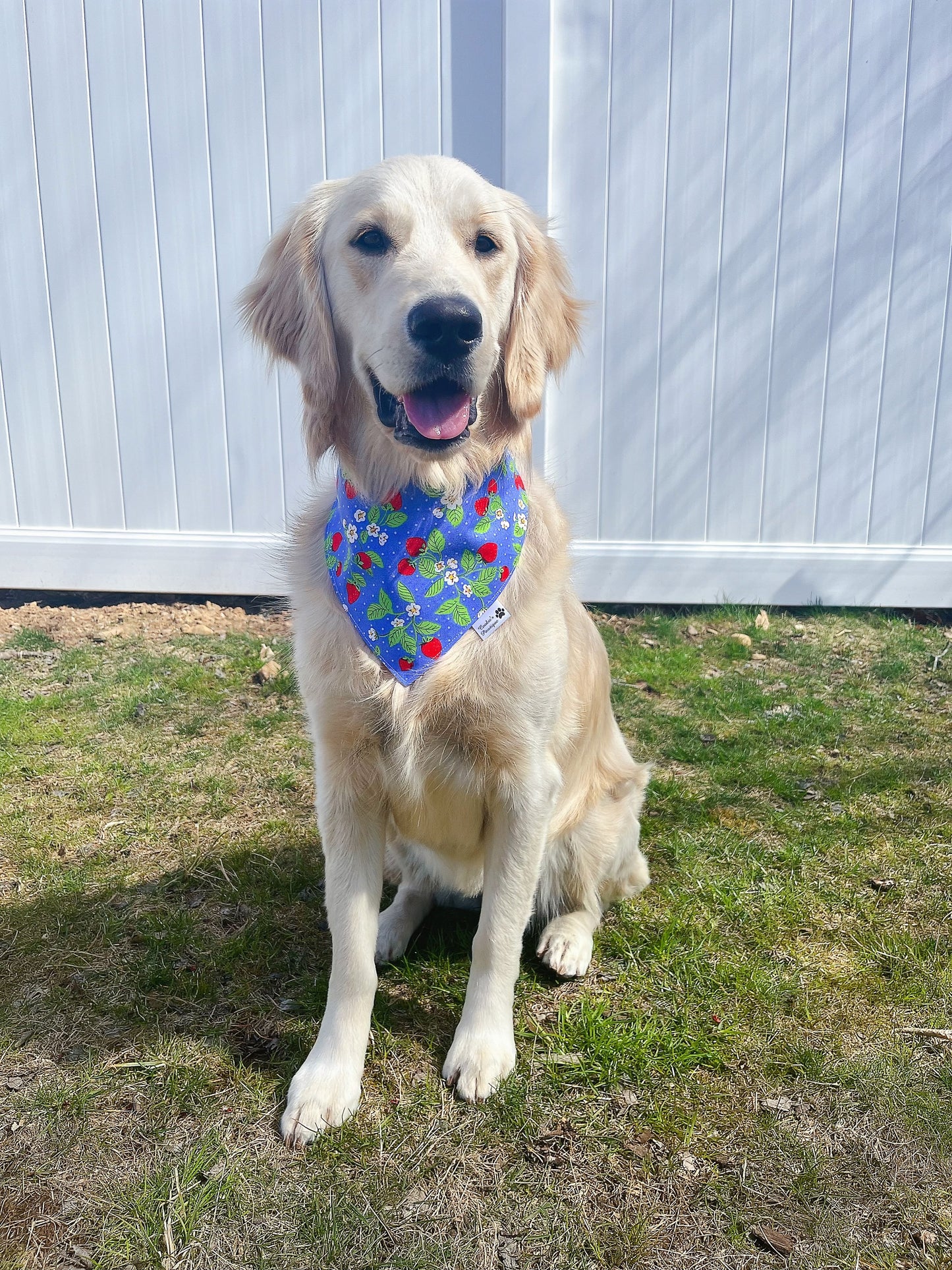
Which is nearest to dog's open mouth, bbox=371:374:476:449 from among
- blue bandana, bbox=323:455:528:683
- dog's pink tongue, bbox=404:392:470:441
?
dog's pink tongue, bbox=404:392:470:441

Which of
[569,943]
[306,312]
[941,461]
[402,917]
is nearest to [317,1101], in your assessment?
[402,917]

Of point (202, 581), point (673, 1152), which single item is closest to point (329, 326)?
point (673, 1152)

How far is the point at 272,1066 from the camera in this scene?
1.77m

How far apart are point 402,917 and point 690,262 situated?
3.51m

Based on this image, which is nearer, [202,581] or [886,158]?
[886,158]

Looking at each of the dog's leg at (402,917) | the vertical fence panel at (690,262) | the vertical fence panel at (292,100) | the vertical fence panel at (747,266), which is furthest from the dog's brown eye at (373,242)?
the vertical fence panel at (747,266)

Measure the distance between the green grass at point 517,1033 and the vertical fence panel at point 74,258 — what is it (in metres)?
1.80

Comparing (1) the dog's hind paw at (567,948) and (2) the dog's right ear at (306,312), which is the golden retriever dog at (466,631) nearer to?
(2) the dog's right ear at (306,312)

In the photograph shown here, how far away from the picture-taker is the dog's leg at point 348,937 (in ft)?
5.55

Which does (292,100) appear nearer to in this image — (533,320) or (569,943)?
(533,320)

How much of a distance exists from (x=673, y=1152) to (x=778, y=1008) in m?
0.47

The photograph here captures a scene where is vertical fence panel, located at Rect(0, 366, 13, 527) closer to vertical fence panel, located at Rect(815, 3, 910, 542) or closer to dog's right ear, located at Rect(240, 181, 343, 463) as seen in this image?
dog's right ear, located at Rect(240, 181, 343, 463)

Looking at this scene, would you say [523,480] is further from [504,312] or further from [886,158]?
[886,158]

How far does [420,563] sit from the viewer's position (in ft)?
5.76
